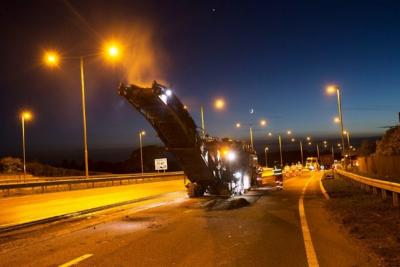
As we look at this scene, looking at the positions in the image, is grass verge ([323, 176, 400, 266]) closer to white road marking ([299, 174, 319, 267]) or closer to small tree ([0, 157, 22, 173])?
white road marking ([299, 174, 319, 267])

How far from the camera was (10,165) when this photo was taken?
80312 millimetres

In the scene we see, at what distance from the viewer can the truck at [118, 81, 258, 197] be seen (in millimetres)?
19922

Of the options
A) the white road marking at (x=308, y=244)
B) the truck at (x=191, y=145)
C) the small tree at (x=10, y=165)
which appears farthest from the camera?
the small tree at (x=10, y=165)

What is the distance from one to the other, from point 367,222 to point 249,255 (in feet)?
18.8

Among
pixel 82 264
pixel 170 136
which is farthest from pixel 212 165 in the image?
pixel 82 264

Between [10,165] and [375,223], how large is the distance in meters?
74.9

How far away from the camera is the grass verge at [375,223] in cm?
984

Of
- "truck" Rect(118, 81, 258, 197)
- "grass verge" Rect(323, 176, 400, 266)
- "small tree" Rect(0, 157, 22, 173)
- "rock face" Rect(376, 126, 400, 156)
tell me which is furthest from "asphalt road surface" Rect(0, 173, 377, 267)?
"small tree" Rect(0, 157, 22, 173)

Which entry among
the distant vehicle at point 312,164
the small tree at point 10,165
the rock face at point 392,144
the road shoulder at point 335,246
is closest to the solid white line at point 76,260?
the road shoulder at point 335,246

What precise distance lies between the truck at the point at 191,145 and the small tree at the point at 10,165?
58582 millimetres

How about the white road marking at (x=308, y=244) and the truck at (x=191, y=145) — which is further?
the truck at (x=191, y=145)

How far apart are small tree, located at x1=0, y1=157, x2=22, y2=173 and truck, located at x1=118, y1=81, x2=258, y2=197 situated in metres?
58.6

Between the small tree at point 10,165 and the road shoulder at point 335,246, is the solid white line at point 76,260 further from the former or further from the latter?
the small tree at point 10,165

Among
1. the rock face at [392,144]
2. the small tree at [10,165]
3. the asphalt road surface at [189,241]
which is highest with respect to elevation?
the small tree at [10,165]
